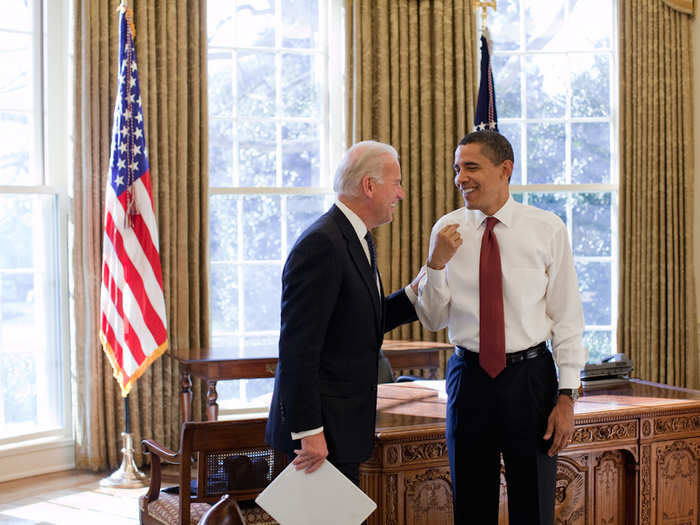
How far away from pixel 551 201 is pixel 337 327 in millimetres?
4443

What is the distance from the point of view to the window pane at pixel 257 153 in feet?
19.2

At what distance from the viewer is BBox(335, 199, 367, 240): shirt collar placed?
222cm

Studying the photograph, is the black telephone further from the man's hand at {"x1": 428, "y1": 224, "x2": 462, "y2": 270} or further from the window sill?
the window sill

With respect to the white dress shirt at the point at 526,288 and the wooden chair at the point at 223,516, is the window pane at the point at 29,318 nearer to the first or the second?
the white dress shirt at the point at 526,288

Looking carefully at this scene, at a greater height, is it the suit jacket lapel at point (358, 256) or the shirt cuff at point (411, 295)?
the suit jacket lapel at point (358, 256)

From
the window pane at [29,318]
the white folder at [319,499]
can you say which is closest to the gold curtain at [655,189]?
the window pane at [29,318]

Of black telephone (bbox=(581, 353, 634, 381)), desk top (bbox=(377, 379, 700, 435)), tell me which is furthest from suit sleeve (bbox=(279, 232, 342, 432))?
black telephone (bbox=(581, 353, 634, 381))

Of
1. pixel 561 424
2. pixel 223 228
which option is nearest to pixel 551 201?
pixel 223 228

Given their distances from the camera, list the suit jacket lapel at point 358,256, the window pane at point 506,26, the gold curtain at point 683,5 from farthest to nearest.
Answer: the window pane at point 506,26
the gold curtain at point 683,5
the suit jacket lapel at point 358,256

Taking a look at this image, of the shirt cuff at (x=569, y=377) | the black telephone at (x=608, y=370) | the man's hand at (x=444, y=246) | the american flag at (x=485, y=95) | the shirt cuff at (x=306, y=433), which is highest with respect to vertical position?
the american flag at (x=485, y=95)

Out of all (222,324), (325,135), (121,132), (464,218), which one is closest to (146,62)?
(121,132)

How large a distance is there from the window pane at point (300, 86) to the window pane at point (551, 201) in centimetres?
182

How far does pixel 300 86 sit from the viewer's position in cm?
596

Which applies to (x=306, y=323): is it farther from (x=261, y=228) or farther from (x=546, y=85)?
(x=546, y=85)
